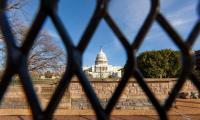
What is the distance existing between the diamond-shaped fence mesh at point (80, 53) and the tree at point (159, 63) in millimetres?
31627

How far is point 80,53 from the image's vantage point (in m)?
0.89

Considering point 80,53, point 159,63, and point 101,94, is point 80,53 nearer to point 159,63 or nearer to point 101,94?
point 101,94

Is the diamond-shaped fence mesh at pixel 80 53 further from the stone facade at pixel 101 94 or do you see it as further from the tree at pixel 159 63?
the tree at pixel 159 63

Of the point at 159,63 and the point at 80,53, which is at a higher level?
the point at 159,63

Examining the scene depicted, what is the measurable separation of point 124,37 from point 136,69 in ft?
0.29

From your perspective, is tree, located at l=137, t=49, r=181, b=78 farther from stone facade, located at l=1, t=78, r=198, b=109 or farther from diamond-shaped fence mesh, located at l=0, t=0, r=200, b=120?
diamond-shaped fence mesh, located at l=0, t=0, r=200, b=120

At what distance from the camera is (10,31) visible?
2.85 ft

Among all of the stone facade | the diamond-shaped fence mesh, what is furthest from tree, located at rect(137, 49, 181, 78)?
the diamond-shaped fence mesh

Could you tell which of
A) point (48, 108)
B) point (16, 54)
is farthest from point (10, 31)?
point (48, 108)

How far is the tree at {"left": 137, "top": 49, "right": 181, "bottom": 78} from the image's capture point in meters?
33.1

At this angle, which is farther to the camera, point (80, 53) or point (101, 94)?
point (101, 94)

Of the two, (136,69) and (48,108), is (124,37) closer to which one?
(136,69)

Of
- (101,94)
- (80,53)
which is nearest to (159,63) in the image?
(101,94)

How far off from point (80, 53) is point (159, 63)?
33.6 meters
